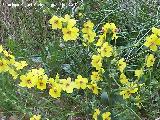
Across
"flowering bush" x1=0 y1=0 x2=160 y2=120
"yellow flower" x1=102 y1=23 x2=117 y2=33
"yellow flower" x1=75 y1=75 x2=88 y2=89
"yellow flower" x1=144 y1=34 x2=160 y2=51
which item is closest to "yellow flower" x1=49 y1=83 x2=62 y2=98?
"flowering bush" x1=0 y1=0 x2=160 y2=120

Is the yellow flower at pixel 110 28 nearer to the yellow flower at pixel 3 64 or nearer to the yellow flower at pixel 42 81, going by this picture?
the yellow flower at pixel 42 81

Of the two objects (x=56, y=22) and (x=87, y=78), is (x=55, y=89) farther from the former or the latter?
(x=87, y=78)

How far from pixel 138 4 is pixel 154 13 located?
0.17 m

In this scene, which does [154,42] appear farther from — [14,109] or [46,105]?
[14,109]

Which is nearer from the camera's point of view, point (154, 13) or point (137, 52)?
point (137, 52)

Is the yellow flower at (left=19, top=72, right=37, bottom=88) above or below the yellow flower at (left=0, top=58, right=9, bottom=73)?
below

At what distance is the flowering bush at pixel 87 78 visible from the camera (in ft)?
7.29

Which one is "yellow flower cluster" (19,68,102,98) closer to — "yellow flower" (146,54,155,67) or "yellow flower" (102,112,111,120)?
"yellow flower" (102,112,111,120)

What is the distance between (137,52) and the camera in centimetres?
314

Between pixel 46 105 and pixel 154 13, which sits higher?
pixel 154 13

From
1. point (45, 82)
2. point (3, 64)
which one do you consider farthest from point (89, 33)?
point (3, 64)

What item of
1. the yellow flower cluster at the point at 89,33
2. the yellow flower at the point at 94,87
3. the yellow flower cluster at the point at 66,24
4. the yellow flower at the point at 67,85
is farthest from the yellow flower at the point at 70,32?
the yellow flower at the point at 94,87

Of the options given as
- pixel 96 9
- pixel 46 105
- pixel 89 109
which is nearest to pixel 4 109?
pixel 46 105

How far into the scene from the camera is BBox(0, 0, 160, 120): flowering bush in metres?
2.22
